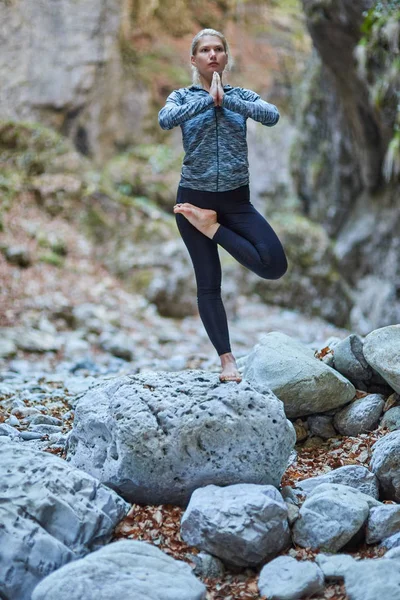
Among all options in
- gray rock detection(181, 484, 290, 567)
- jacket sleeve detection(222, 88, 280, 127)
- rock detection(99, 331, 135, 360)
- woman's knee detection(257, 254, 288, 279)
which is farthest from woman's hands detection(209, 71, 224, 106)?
rock detection(99, 331, 135, 360)

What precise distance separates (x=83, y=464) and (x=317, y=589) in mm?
1527

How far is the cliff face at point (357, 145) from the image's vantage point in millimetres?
10680

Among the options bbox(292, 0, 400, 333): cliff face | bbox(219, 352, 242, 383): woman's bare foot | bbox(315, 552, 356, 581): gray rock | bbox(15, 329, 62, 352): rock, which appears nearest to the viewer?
bbox(315, 552, 356, 581): gray rock

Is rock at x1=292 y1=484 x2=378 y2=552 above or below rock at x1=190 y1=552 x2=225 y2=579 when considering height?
above

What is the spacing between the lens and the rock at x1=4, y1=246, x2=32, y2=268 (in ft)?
35.2

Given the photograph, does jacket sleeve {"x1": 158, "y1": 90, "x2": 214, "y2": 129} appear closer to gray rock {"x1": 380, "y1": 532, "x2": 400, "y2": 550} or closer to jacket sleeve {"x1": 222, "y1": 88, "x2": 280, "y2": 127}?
jacket sleeve {"x1": 222, "y1": 88, "x2": 280, "y2": 127}

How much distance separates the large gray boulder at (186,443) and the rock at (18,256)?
25.6ft

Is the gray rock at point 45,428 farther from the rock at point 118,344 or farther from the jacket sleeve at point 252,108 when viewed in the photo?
the rock at point 118,344

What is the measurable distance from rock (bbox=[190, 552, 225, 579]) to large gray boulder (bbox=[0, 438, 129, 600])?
470mm

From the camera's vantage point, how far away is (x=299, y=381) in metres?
4.27

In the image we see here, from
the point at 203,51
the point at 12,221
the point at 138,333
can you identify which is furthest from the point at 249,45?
the point at 203,51

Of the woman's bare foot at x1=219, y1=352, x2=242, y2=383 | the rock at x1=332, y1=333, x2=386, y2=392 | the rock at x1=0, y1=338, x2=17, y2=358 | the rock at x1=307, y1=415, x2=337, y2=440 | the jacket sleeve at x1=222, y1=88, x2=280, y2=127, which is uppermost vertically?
the jacket sleeve at x1=222, y1=88, x2=280, y2=127

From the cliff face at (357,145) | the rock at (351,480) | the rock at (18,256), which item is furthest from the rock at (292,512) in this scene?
the rock at (18,256)

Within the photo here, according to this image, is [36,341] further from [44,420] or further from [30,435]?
[30,435]
